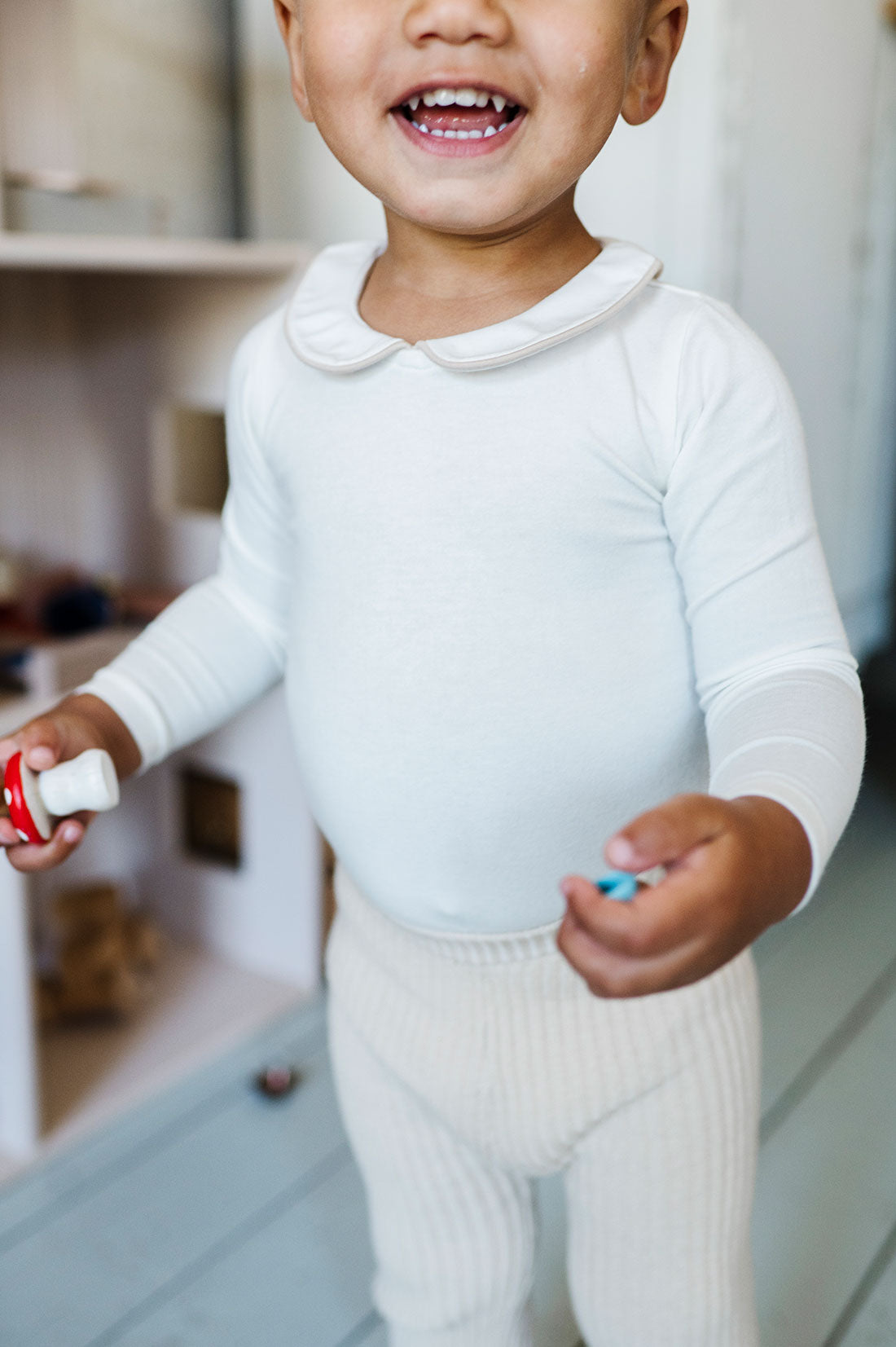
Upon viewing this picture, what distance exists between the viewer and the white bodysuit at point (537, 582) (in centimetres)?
54

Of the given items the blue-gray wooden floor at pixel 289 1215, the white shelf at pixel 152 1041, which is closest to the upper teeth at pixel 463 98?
the blue-gray wooden floor at pixel 289 1215

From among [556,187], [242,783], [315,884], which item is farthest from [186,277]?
[556,187]

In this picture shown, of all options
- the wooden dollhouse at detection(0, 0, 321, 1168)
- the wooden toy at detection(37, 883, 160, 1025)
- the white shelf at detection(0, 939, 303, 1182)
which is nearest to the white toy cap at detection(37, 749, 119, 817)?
the wooden dollhouse at detection(0, 0, 321, 1168)

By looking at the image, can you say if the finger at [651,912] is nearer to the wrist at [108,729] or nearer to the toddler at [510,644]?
the toddler at [510,644]

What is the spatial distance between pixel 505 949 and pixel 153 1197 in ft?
1.99

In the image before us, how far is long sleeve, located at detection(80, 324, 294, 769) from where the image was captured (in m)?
0.68

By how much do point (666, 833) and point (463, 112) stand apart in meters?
0.31

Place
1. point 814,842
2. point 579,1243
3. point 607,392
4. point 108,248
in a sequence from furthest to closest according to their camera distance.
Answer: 1. point 108,248
2. point 579,1243
3. point 607,392
4. point 814,842

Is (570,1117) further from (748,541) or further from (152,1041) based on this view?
Answer: (152,1041)

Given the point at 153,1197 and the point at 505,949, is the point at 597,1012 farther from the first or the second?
the point at 153,1197

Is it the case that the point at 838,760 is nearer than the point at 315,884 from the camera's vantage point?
Yes

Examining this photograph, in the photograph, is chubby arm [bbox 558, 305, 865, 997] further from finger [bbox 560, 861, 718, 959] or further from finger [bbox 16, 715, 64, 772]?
finger [bbox 16, 715, 64, 772]

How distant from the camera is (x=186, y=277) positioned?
1316 mm

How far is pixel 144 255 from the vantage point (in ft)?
3.45
